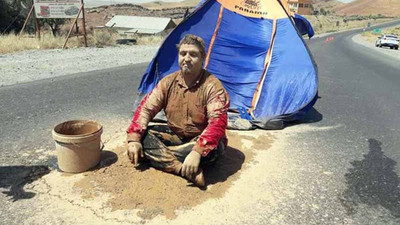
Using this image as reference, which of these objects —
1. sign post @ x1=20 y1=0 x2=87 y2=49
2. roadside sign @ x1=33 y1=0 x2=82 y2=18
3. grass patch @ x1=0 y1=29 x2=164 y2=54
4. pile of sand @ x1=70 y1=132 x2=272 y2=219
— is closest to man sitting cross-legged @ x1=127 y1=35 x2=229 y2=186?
pile of sand @ x1=70 y1=132 x2=272 y2=219

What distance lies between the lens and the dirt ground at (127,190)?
296 centimetres

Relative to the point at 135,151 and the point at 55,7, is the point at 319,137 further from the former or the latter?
the point at 55,7

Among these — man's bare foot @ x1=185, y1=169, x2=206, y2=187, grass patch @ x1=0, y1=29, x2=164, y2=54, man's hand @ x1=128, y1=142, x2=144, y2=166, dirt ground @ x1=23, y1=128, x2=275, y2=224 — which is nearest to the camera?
dirt ground @ x1=23, y1=128, x2=275, y2=224

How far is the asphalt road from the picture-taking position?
3.20 meters

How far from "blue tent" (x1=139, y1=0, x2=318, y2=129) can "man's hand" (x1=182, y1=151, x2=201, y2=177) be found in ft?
8.46

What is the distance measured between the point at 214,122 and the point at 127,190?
1.04 m

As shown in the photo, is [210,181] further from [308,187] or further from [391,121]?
[391,121]

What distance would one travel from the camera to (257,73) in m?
5.90

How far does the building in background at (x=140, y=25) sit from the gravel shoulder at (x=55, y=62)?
11.3 m

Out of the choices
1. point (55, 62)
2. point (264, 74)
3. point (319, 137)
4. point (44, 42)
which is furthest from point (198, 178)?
point (44, 42)

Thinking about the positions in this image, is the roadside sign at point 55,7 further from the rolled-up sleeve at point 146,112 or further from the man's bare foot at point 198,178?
the man's bare foot at point 198,178

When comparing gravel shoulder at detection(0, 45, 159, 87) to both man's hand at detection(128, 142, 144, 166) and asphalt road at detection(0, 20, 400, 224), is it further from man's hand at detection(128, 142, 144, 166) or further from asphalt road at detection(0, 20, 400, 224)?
man's hand at detection(128, 142, 144, 166)

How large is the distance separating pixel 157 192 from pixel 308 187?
154cm

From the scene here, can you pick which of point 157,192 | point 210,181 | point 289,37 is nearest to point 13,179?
point 157,192
